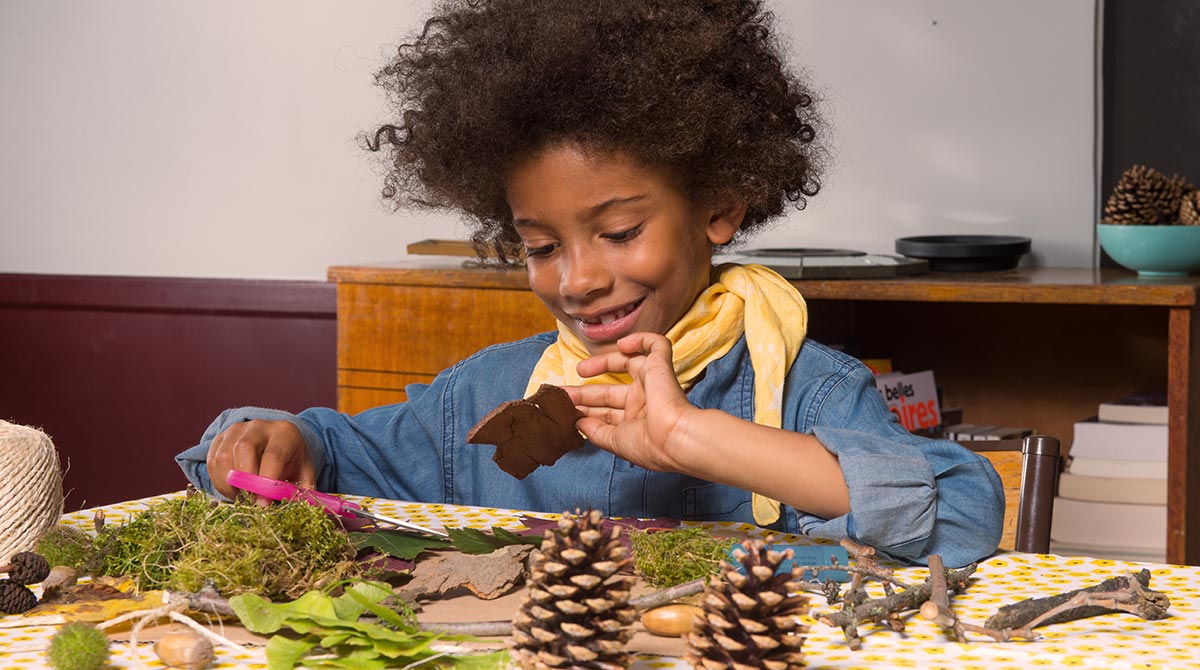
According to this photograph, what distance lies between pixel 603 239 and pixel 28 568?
0.59m

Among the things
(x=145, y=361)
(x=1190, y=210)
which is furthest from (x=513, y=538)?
(x=145, y=361)

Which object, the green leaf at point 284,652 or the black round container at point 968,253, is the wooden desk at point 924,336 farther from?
the green leaf at point 284,652

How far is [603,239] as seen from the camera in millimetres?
1258

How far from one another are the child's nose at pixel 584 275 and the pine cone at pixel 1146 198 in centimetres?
119

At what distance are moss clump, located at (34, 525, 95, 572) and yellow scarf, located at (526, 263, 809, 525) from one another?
0.56 m

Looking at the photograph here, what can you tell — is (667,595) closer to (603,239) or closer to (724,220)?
(603,239)

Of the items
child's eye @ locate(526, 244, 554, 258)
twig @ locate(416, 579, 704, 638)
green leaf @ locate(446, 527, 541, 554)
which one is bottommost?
twig @ locate(416, 579, 704, 638)

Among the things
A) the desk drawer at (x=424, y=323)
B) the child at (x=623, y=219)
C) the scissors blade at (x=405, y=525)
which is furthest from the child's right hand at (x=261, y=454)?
the desk drawer at (x=424, y=323)

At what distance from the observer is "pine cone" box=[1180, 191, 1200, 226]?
2.06m

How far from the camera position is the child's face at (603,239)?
1254 millimetres

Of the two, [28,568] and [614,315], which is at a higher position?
[614,315]

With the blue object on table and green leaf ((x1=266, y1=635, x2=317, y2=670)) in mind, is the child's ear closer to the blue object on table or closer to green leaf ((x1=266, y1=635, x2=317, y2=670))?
the blue object on table

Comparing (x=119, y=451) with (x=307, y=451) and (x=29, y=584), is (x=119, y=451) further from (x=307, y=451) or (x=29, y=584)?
(x=29, y=584)

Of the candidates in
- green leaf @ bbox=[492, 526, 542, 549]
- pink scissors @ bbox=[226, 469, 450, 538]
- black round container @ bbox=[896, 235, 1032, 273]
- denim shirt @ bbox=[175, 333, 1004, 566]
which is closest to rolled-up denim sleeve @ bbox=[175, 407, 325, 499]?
denim shirt @ bbox=[175, 333, 1004, 566]
